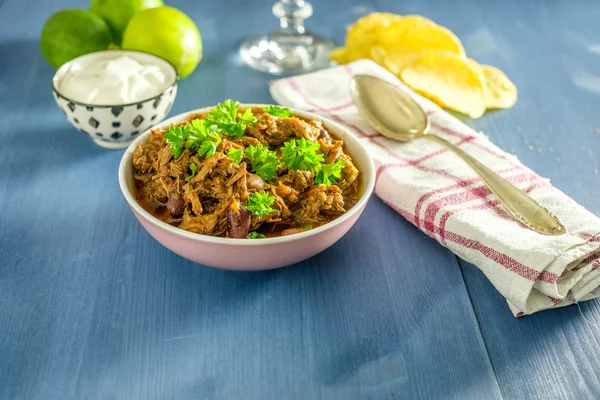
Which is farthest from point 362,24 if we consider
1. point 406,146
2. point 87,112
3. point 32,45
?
point 32,45

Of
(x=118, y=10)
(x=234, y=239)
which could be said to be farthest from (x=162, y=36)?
(x=234, y=239)

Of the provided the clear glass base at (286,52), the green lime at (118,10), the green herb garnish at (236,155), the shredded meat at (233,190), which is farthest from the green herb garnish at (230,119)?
the green lime at (118,10)

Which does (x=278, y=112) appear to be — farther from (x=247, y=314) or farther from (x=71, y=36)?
(x=71, y=36)

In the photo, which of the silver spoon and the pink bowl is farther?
the silver spoon

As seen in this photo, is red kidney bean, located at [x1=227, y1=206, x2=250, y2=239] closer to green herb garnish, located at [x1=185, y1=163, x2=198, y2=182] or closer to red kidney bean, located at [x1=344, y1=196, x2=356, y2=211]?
green herb garnish, located at [x1=185, y1=163, x2=198, y2=182]

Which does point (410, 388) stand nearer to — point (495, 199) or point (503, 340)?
point (503, 340)

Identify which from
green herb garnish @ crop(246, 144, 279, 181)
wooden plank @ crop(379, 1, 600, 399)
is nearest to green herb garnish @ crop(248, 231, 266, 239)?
green herb garnish @ crop(246, 144, 279, 181)
